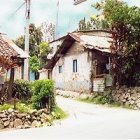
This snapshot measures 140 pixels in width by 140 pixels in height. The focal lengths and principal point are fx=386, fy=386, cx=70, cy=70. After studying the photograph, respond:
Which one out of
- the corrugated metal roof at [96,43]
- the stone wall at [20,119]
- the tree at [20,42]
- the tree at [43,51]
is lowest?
the stone wall at [20,119]

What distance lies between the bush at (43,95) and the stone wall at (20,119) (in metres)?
2.52

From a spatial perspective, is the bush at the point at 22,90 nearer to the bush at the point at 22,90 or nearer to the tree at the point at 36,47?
the bush at the point at 22,90

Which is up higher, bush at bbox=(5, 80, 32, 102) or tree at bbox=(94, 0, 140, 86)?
tree at bbox=(94, 0, 140, 86)

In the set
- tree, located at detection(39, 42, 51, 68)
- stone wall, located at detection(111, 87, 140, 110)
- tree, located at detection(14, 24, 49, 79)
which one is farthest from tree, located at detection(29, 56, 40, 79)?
stone wall, located at detection(111, 87, 140, 110)

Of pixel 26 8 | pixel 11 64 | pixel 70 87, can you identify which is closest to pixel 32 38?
pixel 70 87

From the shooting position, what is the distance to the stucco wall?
32.9m

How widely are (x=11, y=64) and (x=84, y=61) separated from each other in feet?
42.9

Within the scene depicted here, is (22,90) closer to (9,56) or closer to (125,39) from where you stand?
(9,56)

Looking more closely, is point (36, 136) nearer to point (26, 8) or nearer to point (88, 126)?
point (88, 126)

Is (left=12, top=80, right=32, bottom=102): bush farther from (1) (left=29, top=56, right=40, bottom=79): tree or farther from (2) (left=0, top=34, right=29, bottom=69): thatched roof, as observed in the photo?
(1) (left=29, top=56, right=40, bottom=79): tree

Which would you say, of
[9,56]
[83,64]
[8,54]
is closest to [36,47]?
[83,64]

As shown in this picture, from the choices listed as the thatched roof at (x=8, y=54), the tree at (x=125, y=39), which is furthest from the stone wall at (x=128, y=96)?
the thatched roof at (x=8, y=54)

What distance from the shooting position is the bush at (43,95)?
21.7m

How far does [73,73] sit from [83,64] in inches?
76.8
